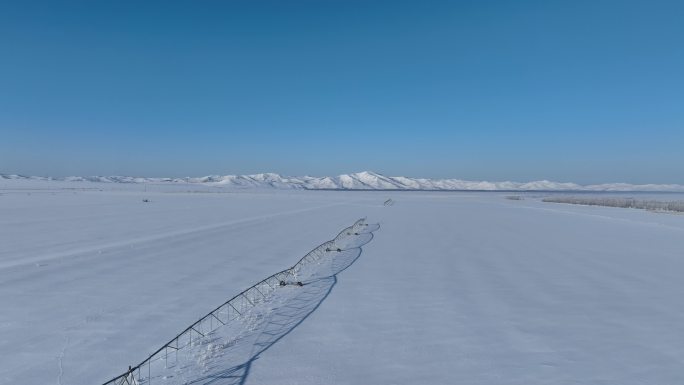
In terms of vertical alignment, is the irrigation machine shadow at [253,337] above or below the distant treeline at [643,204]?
below

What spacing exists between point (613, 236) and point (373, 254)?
1090 cm

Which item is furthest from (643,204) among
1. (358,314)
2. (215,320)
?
(215,320)

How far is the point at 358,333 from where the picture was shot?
5.46 m

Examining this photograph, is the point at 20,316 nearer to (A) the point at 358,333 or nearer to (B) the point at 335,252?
(A) the point at 358,333

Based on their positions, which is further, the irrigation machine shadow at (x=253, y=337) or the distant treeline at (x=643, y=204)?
the distant treeline at (x=643, y=204)

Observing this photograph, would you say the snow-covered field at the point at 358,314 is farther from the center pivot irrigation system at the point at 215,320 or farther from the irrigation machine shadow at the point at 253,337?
the center pivot irrigation system at the point at 215,320

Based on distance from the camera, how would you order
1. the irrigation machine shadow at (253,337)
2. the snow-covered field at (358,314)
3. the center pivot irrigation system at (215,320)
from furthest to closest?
the snow-covered field at (358,314) → the irrigation machine shadow at (253,337) → the center pivot irrigation system at (215,320)

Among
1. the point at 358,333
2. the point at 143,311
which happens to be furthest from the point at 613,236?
the point at 143,311

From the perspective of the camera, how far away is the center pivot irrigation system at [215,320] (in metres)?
4.10

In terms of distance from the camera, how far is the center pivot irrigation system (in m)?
4.10

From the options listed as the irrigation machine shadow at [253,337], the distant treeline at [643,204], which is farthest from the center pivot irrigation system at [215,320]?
the distant treeline at [643,204]

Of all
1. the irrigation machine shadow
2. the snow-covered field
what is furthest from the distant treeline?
the irrigation machine shadow

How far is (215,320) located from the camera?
5.93 meters

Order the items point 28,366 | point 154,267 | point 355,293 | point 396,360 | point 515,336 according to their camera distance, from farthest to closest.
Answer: point 154,267
point 355,293
point 515,336
point 396,360
point 28,366
